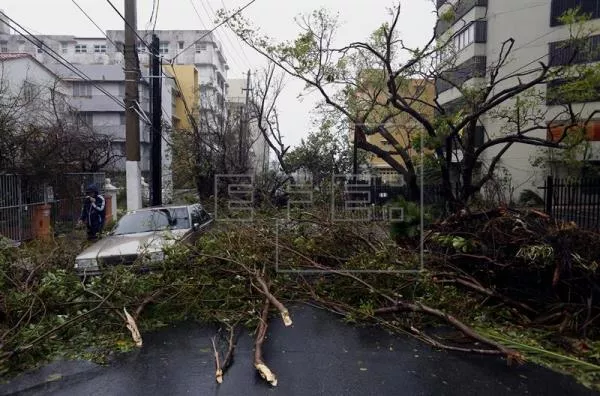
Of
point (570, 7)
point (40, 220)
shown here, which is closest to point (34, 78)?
point (40, 220)

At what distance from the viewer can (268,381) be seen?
4328mm

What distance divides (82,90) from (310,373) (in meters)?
46.5

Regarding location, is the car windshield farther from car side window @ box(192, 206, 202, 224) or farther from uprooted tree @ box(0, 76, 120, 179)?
uprooted tree @ box(0, 76, 120, 179)

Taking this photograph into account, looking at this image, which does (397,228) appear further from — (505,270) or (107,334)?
(107,334)

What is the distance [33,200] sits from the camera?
1303 cm

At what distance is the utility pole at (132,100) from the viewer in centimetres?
1223

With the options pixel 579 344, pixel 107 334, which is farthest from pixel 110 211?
pixel 579 344

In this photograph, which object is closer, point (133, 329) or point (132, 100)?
point (133, 329)

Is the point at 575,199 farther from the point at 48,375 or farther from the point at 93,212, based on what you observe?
the point at 93,212

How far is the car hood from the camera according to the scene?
7297mm

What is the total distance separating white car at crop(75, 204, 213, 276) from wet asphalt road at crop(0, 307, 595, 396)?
6.53ft

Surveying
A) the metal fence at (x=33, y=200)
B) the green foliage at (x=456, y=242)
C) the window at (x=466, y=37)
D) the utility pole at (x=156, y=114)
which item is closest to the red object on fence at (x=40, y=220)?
the metal fence at (x=33, y=200)

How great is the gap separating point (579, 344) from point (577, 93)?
6.13m

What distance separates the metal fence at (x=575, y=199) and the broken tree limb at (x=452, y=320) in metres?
6.63
